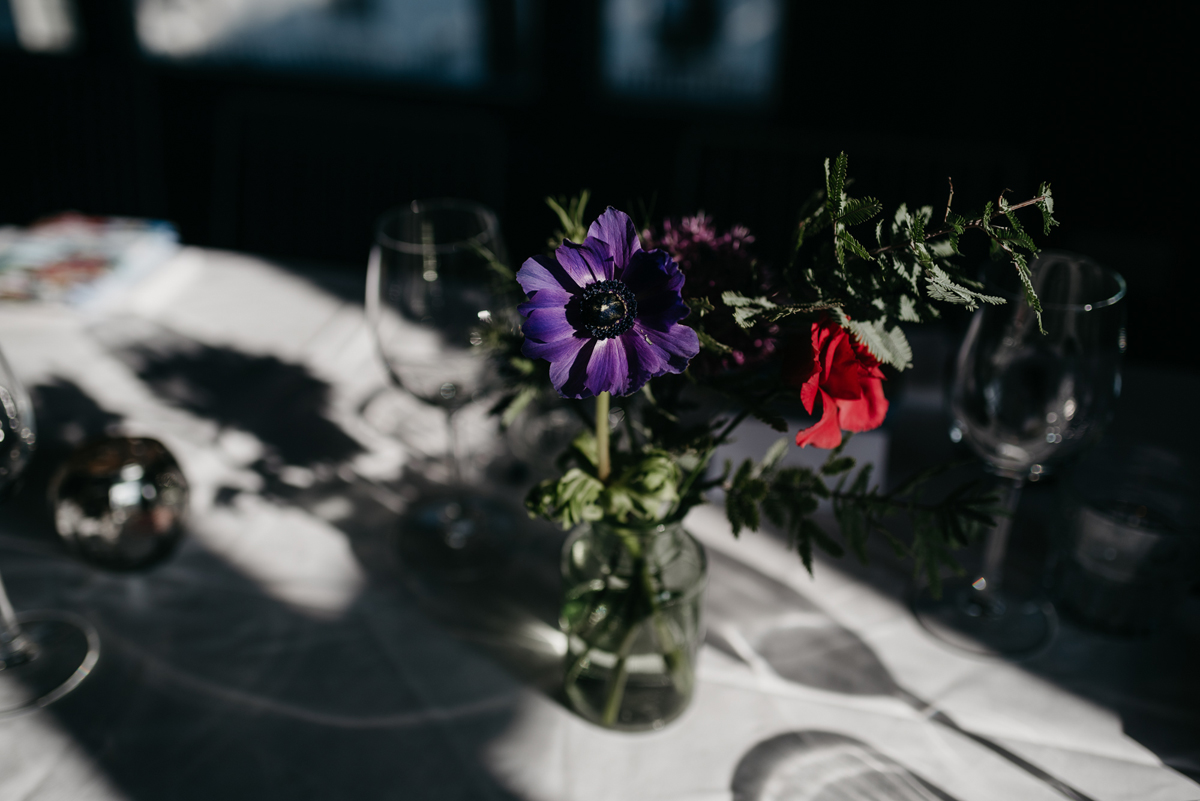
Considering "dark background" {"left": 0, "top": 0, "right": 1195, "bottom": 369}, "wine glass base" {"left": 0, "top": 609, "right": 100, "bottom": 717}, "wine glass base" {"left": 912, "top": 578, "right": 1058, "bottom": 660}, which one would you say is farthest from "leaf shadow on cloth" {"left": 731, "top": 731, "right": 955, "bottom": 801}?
"dark background" {"left": 0, "top": 0, "right": 1195, "bottom": 369}

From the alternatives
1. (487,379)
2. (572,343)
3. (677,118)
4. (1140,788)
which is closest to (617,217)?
(572,343)

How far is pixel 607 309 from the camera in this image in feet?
1.45

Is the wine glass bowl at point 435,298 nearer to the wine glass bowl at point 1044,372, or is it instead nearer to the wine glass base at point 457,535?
the wine glass base at point 457,535

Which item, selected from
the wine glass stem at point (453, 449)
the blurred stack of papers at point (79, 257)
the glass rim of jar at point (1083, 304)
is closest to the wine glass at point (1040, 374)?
the glass rim of jar at point (1083, 304)

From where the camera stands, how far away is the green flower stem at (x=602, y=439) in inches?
20.6

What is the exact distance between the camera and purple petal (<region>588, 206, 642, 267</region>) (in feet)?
1.44

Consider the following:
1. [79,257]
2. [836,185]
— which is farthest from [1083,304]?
[79,257]

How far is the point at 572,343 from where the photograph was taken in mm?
452

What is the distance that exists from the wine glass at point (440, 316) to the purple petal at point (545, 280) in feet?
0.76

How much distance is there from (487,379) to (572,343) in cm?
34

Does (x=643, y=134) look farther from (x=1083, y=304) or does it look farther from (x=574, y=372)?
(x=574, y=372)

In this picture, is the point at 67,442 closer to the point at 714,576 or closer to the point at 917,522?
the point at 714,576

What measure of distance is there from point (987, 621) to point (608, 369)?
18.2 inches

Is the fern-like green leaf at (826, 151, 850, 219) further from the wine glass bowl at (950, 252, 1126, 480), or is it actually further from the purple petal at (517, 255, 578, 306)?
the wine glass bowl at (950, 252, 1126, 480)
